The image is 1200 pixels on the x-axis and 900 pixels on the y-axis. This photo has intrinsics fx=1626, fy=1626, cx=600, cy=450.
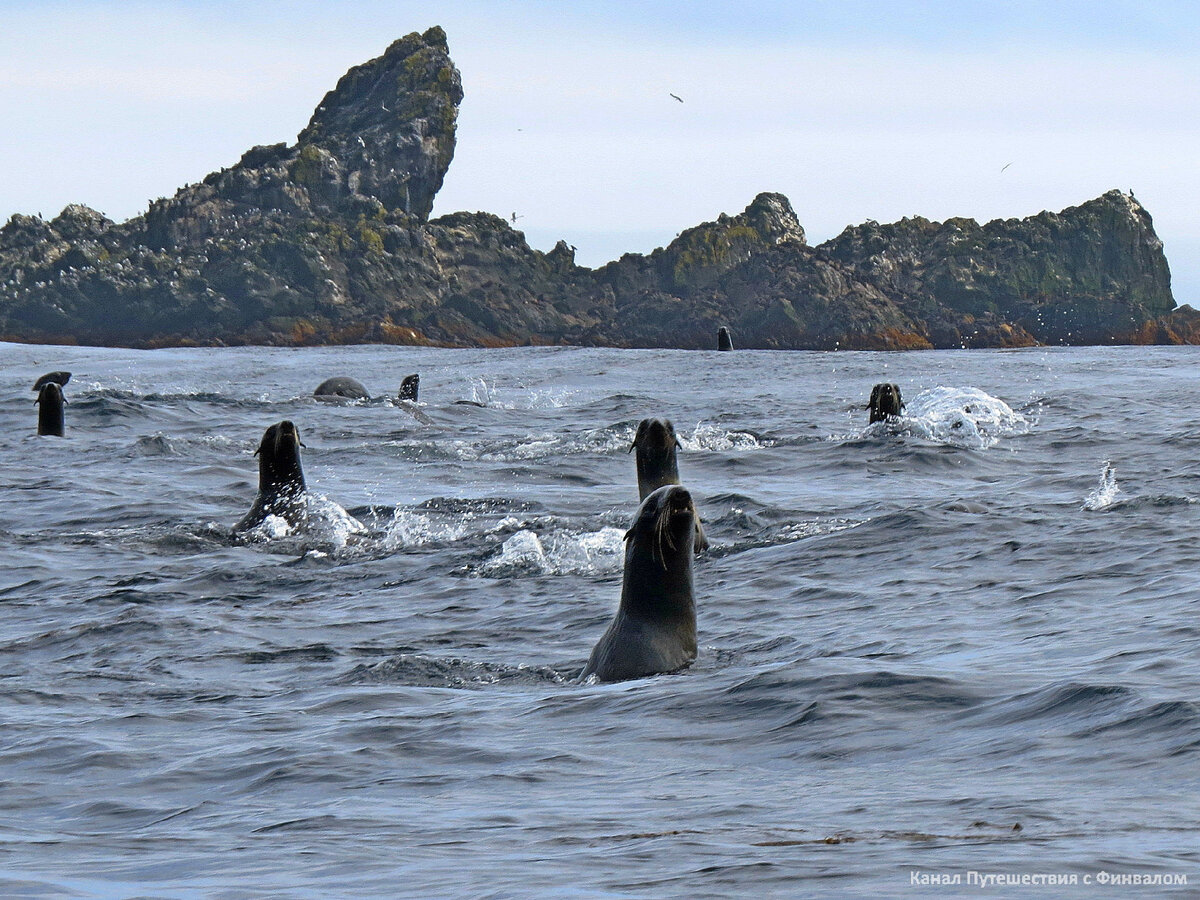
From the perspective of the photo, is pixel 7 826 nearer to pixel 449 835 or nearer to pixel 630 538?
pixel 449 835

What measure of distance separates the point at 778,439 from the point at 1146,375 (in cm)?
2158

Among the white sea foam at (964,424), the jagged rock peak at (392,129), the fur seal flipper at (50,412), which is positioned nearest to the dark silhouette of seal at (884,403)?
the white sea foam at (964,424)

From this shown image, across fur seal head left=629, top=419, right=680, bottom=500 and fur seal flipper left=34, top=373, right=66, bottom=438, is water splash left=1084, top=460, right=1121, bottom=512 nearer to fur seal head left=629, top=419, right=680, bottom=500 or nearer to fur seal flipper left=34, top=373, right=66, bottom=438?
fur seal head left=629, top=419, right=680, bottom=500

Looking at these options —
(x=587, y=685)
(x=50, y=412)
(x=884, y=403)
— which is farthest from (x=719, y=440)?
(x=587, y=685)

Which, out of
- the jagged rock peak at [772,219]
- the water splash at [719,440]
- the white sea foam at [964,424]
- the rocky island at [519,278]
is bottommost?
the water splash at [719,440]

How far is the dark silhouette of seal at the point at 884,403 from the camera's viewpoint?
22.8m

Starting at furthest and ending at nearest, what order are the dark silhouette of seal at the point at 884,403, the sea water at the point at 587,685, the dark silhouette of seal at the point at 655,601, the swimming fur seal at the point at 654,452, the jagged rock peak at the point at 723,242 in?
the jagged rock peak at the point at 723,242 → the dark silhouette of seal at the point at 884,403 → the swimming fur seal at the point at 654,452 → the dark silhouette of seal at the point at 655,601 → the sea water at the point at 587,685

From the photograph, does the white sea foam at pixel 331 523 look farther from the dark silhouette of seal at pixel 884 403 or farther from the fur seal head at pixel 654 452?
the dark silhouette of seal at pixel 884 403

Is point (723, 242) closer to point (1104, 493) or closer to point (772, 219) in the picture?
point (772, 219)

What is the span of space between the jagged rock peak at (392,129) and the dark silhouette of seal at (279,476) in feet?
315

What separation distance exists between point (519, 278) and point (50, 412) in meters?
77.0

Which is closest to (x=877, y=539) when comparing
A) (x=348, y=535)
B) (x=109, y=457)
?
(x=348, y=535)

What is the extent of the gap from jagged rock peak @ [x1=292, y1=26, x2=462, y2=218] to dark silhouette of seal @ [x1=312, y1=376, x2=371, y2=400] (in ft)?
262

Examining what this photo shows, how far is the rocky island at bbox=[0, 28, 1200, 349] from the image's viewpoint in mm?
92750
